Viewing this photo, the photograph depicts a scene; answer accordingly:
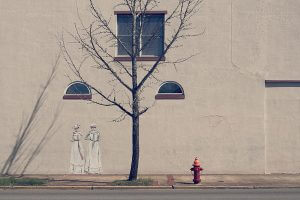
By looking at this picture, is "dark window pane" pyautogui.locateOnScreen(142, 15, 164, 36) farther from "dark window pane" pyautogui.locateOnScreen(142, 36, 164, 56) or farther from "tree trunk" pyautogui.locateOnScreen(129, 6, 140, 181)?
"tree trunk" pyautogui.locateOnScreen(129, 6, 140, 181)

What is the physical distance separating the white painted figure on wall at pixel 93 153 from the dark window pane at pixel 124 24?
454cm

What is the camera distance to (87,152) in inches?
744

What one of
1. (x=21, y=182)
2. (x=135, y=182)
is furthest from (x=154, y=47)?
(x=21, y=182)

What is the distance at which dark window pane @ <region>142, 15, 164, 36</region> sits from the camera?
19.0 metres

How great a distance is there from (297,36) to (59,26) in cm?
1089

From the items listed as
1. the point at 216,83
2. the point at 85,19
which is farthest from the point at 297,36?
the point at 85,19

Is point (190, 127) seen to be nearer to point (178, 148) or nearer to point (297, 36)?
point (178, 148)

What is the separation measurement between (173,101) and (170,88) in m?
0.62

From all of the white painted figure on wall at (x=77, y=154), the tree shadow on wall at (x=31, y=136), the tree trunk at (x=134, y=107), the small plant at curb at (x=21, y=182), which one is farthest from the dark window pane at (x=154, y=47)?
the small plant at curb at (x=21, y=182)

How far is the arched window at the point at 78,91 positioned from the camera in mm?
18812

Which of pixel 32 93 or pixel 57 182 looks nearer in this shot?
pixel 57 182

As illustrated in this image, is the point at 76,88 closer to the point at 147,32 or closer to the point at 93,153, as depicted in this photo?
the point at 93,153

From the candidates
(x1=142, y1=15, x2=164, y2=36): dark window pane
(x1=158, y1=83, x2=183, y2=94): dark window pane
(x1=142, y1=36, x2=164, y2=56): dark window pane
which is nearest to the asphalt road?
(x1=158, y1=83, x2=183, y2=94): dark window pane

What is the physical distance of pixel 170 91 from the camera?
62.0 feet
